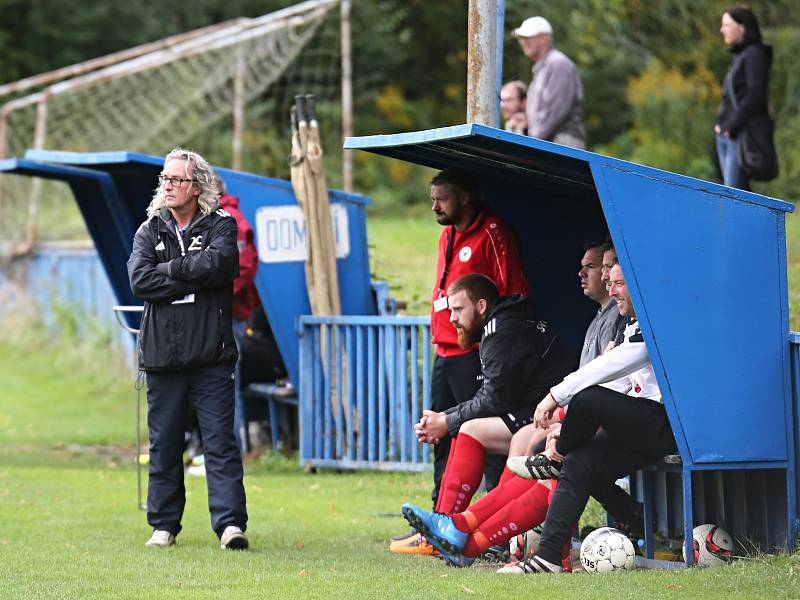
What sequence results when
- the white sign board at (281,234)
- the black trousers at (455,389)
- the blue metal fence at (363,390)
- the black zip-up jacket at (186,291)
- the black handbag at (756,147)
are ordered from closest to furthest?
1. the black zip-up jacket at (186,291)
2. the black trousers at (455,389)
3. the blue metal fence at (363,390)
4. the black handbag at (756,147)
5. the white sign board at (281,234)

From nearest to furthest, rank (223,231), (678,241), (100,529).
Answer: (678,241), (223,231), (100,529)

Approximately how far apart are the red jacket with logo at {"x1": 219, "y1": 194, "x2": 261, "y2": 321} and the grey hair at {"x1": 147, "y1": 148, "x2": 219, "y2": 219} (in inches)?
116

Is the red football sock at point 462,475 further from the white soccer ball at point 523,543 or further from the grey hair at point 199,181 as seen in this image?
the grey hair at point 199,181

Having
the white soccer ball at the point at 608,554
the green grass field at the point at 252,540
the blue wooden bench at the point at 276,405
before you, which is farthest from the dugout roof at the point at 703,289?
the blue wooden bench at the point at 276,405

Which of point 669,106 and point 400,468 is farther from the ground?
point 669,106

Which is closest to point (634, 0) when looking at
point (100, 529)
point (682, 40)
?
point (682, 40)

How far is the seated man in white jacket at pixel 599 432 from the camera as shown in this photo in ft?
21.8

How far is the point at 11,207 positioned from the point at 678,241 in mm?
15311

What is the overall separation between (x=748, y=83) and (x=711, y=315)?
506 centimetres

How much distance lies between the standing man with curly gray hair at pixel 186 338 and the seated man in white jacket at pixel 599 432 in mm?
1683

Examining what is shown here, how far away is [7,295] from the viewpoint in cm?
2030

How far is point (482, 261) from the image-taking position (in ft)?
25.9

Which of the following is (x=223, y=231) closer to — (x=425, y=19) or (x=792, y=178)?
(x=792, y=178)

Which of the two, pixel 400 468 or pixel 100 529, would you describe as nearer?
pixel 100 529
